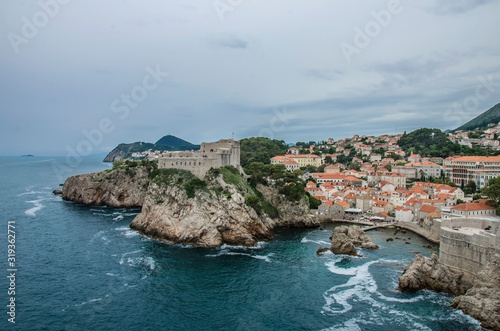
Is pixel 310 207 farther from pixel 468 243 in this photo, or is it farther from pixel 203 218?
pixel 468 243

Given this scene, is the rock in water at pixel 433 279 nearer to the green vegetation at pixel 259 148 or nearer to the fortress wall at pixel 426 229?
the fortress wall at pixel 426 229

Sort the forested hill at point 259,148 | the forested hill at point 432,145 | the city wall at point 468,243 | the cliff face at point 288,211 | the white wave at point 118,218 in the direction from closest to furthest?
1. the city wall at point 468,243
2. the cliff face at point 288,211
3. the white wave at point 118,218
4. the forested hill at point 259,148
5. the forested hill at point 432,145

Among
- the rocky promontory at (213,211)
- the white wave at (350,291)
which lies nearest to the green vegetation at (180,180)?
the rocky promontory at (213,211)

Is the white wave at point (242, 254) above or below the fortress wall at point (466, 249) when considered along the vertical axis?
below

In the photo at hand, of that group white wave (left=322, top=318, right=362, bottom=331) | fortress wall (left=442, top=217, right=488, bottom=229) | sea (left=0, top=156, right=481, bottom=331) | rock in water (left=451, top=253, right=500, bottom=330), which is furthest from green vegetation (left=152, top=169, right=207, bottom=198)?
rock in water (left=451, top=253, right=500, bottom=330)

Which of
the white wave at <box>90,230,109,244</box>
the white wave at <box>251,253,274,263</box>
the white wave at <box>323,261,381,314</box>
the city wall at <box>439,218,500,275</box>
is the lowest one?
the white wave at <box>323,261,381,314</box>

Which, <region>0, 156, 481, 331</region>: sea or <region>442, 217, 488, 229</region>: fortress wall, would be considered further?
<region>442, 217, 488, 229</region>: fortress wall

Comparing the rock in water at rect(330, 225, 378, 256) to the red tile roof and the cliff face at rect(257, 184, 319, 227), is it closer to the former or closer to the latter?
the cliff face at rect(257, 184, 319, 227)
